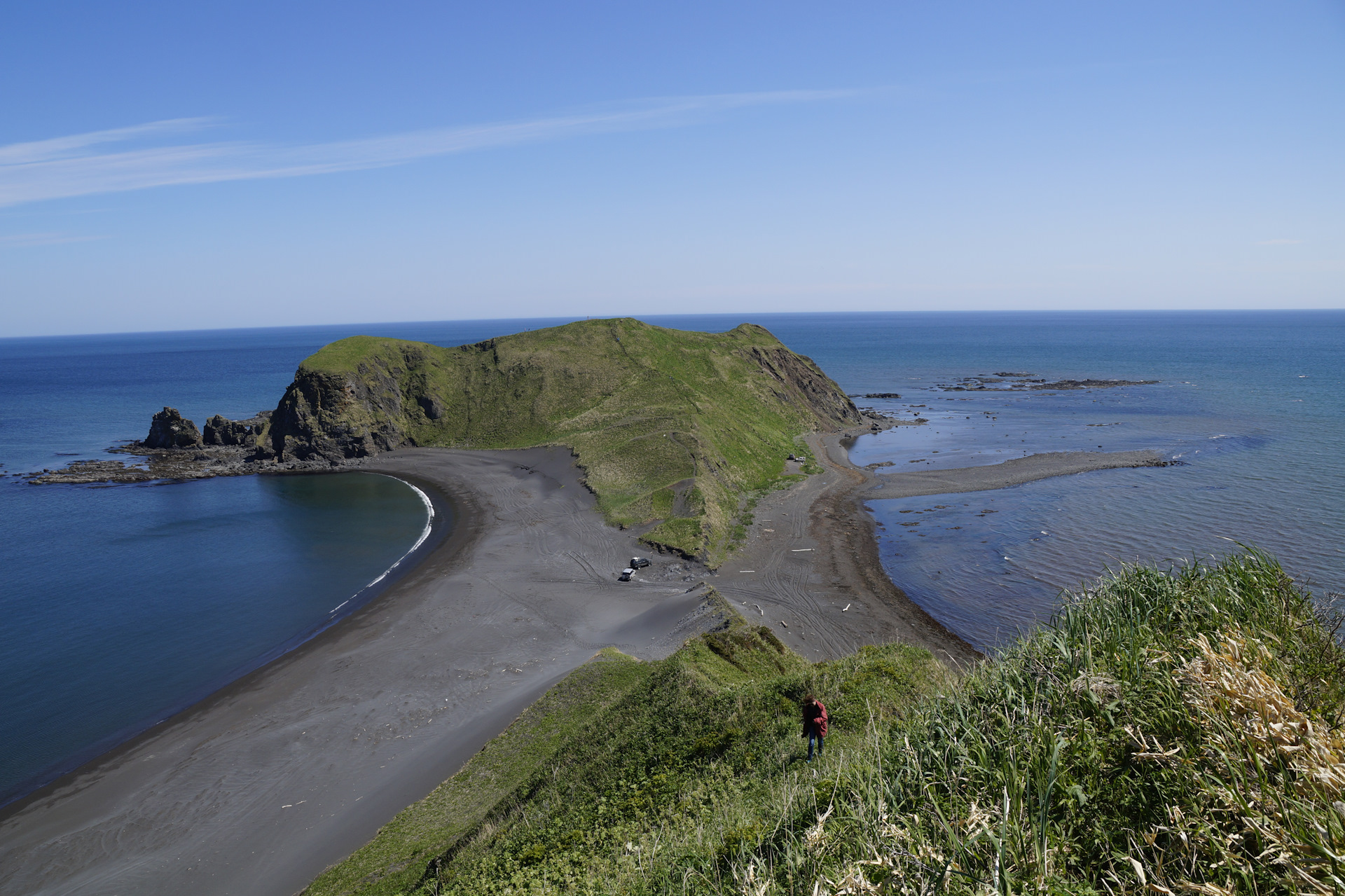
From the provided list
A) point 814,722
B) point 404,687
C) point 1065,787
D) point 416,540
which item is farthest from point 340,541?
point 1065,787

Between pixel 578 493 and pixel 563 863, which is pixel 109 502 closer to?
pixel 578 493

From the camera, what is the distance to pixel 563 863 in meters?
14.6

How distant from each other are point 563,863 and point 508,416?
78.5m

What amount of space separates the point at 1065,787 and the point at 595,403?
80.6m

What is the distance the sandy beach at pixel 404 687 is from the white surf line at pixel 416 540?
2.12m

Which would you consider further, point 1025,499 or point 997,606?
point 1025,499

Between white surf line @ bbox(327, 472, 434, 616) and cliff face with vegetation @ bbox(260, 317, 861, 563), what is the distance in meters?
14.2

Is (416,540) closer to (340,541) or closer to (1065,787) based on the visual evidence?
(340,541)

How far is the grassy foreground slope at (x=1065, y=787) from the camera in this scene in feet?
22.2

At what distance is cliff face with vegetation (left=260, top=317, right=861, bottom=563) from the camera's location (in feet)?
224

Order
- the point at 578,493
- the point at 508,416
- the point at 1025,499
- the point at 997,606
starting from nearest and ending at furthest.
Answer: the point at 997,606 < the point at 1025,499 < the point at 578,493 < the point at 508,416

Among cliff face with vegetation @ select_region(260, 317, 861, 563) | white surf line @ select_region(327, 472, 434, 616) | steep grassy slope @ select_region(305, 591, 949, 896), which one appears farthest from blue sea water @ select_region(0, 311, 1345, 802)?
steep grassy slope @ select_region(305, 591, 949, 896)

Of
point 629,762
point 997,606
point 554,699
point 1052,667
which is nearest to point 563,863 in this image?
point 629,762

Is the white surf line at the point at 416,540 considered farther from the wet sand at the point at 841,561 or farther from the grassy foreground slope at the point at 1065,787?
the grassy foreground slope at the point at 1065,787
